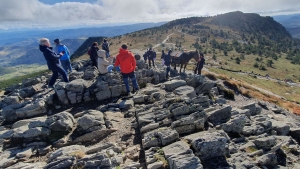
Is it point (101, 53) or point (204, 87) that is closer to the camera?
point (101, 53)

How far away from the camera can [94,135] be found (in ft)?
47.3

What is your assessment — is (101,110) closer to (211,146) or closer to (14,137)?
(14,137)

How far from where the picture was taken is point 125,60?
18.1 metres

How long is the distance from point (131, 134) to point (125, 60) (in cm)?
663

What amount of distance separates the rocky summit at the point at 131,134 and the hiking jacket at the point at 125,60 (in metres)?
2.68

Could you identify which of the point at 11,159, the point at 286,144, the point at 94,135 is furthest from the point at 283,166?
the point at 11,159

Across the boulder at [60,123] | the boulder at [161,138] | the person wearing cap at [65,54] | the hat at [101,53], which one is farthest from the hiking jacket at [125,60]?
the person wearing cap at [65,54]

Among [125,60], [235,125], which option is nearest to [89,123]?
[125,60]

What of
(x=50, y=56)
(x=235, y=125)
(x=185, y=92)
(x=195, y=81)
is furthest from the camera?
(x=195, y=81)

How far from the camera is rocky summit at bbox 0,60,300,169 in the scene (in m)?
10.7

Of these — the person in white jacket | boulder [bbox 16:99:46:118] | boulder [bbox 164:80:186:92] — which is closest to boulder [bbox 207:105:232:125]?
boulder [bbox 164:80:186:92]

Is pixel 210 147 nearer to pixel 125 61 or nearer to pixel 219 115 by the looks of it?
pixel 219 115

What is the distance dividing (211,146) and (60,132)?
10.1 metres

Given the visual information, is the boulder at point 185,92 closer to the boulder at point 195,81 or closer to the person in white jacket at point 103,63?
the boulder at point 195,81
